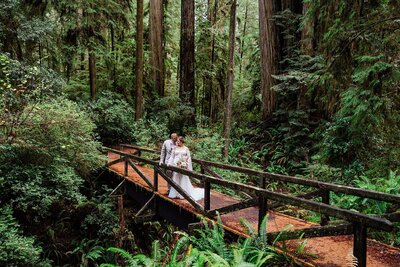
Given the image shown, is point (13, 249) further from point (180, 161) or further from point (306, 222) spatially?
point (306, 222)

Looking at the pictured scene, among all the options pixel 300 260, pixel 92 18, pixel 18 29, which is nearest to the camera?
pixel 300 260

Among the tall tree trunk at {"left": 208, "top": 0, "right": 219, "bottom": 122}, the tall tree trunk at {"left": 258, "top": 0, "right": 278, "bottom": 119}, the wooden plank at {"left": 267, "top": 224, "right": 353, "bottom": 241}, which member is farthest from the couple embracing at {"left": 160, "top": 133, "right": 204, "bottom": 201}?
the tall tree trunk at {"left": 208, "top": 0, "right": 219, "bottom": 122}

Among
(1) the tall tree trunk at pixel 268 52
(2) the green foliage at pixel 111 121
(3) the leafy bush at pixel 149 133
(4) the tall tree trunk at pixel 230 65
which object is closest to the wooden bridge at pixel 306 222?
(4) the tall tree trunk at pixel 230 65

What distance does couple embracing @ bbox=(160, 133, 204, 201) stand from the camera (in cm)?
844

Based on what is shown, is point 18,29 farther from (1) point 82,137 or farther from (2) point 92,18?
(1) point 82,137

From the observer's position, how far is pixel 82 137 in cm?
997

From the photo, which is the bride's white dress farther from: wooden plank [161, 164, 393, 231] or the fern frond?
the fern frond

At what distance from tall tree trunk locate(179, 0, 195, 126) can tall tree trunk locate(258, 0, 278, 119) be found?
440cm

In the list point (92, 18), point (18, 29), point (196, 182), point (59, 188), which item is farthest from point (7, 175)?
point (92, 18)

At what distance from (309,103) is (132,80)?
423 inches

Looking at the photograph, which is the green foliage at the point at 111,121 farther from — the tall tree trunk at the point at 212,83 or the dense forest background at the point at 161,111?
the tall tree trunk at the point at 212,83

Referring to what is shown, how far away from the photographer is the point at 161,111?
18625mm

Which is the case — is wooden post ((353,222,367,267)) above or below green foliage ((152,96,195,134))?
below

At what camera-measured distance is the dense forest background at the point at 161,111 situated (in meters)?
7.04
